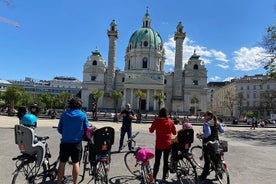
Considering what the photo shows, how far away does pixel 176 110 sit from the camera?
278 ft

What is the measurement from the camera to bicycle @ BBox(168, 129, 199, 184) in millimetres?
7293

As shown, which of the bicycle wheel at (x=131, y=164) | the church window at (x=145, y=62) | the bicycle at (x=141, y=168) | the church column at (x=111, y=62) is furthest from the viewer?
the church window at (x=145, y=62)

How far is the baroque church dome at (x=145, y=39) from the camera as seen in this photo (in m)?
91.6

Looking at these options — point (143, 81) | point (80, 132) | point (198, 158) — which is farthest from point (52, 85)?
point (80, 132)

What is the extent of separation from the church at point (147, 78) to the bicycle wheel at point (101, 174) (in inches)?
3048

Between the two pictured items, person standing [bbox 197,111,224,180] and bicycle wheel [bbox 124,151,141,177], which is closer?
person standing [bbox 197,111,224,180]

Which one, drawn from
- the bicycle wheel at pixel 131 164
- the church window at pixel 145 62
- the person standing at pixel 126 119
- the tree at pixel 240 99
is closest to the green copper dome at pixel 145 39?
the church window at pixel 145 62

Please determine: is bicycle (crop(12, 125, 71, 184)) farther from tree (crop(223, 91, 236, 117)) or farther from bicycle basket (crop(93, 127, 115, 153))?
tree (crop(223, 91, 236, 117))

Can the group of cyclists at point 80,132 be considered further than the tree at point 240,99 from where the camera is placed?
No

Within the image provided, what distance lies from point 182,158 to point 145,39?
86.3 metres

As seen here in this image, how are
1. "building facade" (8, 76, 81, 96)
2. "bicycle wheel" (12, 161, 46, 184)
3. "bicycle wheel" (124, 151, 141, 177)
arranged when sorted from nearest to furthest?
1. "bicycle wheel" (12, 161, 46, 184)
2. "bicycle wheel" (124, 151, 141, 177)
3. "building facade" (8, 76, 81, 96)

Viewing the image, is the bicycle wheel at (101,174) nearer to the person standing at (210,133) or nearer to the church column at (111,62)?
the person standing at (210,133)

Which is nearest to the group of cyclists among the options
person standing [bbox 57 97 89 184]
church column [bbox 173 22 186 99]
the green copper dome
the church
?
→ person standing [bbox 57 97 89 184]

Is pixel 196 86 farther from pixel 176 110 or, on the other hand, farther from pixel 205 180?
pixel 205 180
